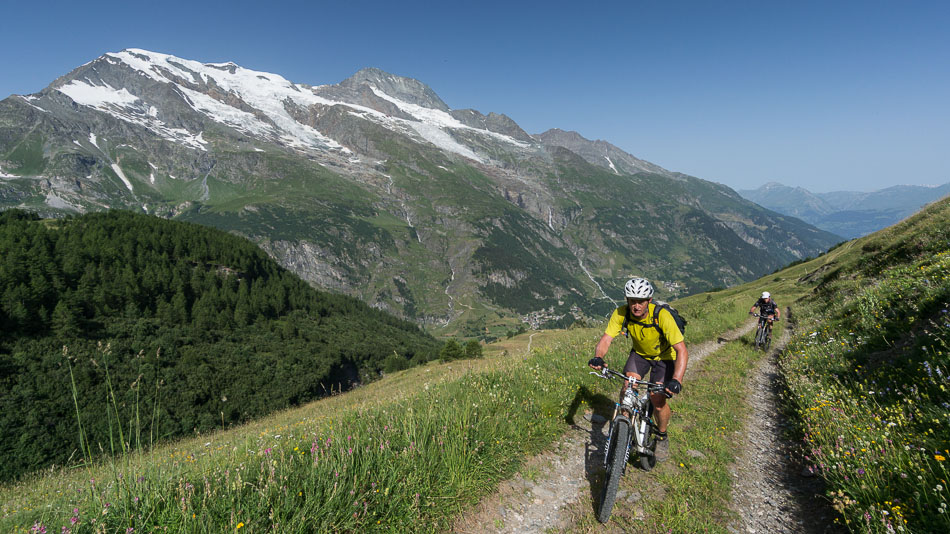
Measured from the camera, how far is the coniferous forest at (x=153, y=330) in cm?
7431

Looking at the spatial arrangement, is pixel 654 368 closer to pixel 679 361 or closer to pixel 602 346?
pixel 679 361

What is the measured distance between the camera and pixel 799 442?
9078 millimetres

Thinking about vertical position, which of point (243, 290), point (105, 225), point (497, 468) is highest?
point (105, 225)

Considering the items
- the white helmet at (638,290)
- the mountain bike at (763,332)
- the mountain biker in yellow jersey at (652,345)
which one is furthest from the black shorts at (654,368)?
the mountain bike at (763,332)

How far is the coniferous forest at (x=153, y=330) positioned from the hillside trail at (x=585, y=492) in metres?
59.7

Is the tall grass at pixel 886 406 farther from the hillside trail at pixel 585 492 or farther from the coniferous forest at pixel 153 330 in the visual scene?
the coniferous forest at pixel 153 330

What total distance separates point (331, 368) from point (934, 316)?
133 m

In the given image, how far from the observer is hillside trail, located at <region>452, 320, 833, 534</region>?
6496mm

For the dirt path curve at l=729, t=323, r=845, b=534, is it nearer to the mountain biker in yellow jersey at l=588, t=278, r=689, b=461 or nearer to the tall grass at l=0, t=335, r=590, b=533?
the mountain biker in yellow jersey at l=588, t=278, r=689, b=461

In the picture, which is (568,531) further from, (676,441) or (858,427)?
(858,427)

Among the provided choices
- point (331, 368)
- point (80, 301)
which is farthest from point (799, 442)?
point (80, 301)

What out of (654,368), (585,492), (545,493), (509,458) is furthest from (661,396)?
(509,458)

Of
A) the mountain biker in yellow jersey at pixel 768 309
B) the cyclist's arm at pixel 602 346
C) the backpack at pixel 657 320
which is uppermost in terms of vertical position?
the backpack at pixel 657 320

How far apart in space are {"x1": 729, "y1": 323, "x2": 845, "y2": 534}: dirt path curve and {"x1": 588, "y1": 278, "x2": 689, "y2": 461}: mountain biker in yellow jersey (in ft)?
5.31
